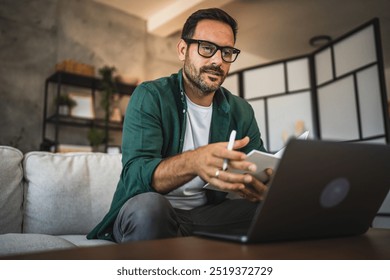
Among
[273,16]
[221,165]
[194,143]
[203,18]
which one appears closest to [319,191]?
[221,165]

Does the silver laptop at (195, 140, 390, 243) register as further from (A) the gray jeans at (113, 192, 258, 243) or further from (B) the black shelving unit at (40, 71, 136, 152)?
(B) the black shelving unit at (40, 71, 136, 152)

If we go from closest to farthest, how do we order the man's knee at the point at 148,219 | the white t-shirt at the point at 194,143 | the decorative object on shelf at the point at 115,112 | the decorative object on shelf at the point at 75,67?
the man's knee at the point at 148,219
the white t-shirt at the point at 194,143
the decorative object on shelf at the point at 75,67
the decorative object on shelf at the point at 115,112

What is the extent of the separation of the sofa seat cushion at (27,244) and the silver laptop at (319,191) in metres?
0.46

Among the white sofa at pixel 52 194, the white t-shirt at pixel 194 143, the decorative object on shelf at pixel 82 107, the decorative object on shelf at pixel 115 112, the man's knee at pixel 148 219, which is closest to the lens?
the man's knee at pixel 148 219

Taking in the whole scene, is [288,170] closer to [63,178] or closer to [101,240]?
[101,240]

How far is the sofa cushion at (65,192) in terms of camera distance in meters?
1.37

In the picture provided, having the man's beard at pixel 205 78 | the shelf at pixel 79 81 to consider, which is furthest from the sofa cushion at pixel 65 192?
the shelf at pixel 79 81

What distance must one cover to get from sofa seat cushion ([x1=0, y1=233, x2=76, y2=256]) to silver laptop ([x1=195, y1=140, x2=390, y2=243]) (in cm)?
46

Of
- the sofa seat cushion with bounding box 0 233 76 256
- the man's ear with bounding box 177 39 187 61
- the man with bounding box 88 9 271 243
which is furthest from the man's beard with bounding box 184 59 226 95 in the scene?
the sofa seat cushion with bounding box 0 233 76 256

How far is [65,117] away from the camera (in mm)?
3660

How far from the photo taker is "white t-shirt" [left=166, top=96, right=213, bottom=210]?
47.8 inches

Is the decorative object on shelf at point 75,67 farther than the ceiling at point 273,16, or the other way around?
the ceiling at point 273,16

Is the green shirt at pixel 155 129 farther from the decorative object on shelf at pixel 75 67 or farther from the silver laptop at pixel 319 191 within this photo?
the decorative object on shelf at pixel 75 67

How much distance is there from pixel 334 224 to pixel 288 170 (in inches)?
9.2
